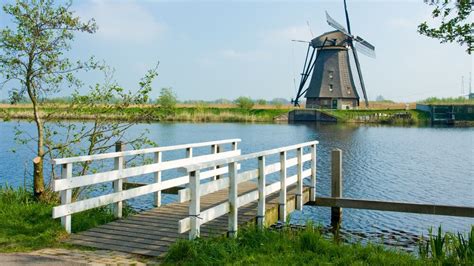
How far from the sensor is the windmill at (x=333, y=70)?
209 feet

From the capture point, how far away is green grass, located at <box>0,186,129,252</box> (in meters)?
7.02

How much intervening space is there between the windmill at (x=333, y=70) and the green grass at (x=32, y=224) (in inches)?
2245

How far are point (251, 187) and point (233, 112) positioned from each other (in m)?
55.3

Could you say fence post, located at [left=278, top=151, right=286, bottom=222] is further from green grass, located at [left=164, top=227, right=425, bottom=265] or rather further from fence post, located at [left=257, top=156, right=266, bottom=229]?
green grass, located at [left=164, top=227, right=425, bottom=265]

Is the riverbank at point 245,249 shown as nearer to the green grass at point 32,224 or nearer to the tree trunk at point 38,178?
the green grass at point 32,224

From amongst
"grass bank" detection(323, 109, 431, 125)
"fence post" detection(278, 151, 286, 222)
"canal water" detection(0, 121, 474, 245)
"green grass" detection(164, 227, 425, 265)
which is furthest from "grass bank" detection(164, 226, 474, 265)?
"grass bank" detection(323, 109, 431, 125)

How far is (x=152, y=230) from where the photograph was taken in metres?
7.80

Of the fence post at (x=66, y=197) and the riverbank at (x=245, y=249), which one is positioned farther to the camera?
the fence post at (x=66, y=197)

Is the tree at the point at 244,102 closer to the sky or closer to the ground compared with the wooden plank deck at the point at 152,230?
closer to the sky

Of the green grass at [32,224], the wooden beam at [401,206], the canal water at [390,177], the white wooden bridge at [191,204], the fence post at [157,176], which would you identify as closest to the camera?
the white wooden bridge at [191,204]

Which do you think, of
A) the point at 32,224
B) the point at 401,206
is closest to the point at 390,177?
the point at 401,206

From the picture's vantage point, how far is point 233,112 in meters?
67.1

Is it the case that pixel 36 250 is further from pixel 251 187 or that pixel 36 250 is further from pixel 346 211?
pixel 346 211

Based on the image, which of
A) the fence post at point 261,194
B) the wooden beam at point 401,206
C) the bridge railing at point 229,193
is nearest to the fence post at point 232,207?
the bridge railing at point 229,193
